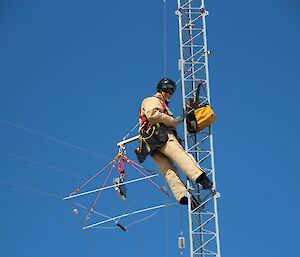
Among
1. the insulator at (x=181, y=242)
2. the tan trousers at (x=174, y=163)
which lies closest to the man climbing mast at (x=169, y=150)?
the tan trousers at (x=174, y=163)

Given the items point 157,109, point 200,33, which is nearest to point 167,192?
point 157,109

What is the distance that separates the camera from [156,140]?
14953 mm

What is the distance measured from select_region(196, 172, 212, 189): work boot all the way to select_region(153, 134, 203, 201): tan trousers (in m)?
0.06

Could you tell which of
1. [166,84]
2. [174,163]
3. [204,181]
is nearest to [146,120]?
[166,84]

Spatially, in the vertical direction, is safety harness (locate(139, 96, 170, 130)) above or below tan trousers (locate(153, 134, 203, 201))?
above

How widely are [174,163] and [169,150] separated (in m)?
0.30

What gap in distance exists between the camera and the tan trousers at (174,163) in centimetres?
1456

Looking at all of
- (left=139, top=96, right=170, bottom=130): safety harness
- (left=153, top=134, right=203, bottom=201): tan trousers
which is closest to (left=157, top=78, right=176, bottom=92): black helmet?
(left=139, top=96, right=170, bottom=130): safety harness

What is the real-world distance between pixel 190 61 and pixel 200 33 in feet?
2.44

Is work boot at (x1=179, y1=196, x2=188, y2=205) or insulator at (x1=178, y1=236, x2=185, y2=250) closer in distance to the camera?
work boot at (x1=179, y1=196, x2=188, y2=205)

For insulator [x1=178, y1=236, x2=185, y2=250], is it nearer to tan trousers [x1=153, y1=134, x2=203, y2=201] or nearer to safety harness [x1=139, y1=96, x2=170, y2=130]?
tan trousers [x1=153, y1=134, x2=203, y2=201]

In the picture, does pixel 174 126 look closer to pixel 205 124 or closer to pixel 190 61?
pixel 205 124

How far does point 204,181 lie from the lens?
14.6 m

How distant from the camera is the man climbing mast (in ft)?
47.9
